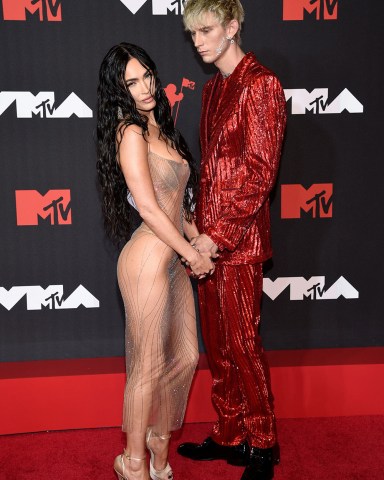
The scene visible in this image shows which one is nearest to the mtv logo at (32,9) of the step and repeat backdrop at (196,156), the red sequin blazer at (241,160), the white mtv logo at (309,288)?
the step and repeat backdrop at (196,156)

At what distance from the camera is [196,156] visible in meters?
2.96

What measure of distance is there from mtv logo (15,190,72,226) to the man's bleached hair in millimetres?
1098

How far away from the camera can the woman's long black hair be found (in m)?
1.97

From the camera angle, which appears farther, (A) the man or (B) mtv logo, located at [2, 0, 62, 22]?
(B) mtv logo, located at [2, 0, 62, 22]

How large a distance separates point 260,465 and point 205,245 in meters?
0.91

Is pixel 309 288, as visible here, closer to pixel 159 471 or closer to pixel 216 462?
pixel 216 462

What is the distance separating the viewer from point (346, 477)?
2377 millimetres

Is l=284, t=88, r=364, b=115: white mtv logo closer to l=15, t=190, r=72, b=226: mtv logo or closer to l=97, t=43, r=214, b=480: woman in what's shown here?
l=97, t=43, r=214, b=480: woman

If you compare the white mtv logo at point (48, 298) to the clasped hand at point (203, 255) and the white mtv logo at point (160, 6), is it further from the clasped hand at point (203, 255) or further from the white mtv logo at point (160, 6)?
the white mtv logo at point (160, 6)

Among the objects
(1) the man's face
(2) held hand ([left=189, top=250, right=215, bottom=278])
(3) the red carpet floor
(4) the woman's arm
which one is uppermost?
(1) the man's face

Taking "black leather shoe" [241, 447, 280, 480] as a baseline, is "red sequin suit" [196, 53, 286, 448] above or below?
above

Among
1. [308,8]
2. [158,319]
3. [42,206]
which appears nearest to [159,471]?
[158,319]

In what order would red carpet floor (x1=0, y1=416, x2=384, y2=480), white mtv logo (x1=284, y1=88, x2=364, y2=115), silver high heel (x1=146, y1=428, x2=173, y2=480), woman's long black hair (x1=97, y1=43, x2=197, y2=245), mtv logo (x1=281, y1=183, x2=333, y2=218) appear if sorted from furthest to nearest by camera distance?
mtv logo (x1=281, y1=183, x2=333, y2=218) → white mtv logo (x1=284, y1=88, x2=364, y2=115) → red carpet floor (x1=0, y1=416, x2=384, y2=480) → silver high heel (x1=146, y1=428, x2=173, y2=480) → woman's long black hair (x1=97, y1=43, x2=197, y2=245)

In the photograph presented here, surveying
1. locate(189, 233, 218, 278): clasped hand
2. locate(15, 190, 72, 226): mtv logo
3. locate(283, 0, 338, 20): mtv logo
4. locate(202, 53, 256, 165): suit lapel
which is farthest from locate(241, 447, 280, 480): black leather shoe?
locate(283, 0, 338, 20): mtv logo
